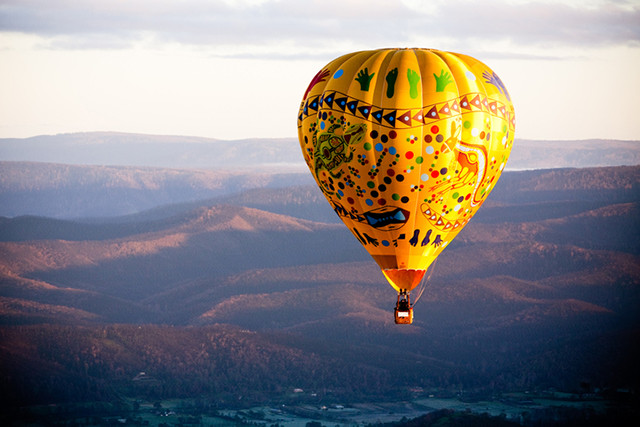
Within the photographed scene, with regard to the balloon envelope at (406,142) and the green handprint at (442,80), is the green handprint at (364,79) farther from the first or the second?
the green handprint at (442,80)

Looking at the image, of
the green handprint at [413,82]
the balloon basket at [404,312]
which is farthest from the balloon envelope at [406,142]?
the balloon basket at [404,312]

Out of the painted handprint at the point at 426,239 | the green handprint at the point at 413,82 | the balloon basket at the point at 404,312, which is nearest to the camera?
the green handprint at the point at 413,82

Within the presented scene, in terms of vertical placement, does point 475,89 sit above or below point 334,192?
above

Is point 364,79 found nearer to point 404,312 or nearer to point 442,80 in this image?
point 442,80

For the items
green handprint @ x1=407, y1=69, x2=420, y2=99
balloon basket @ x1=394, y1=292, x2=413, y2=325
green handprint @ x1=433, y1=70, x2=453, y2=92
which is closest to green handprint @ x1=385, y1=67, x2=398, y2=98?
green handprint @ x1=407, y1=69, x2=420, y2=99

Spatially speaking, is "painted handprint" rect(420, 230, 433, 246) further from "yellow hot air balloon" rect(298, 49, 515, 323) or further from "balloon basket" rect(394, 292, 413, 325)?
"balloon basket" rect(394, 292, 413, 325)

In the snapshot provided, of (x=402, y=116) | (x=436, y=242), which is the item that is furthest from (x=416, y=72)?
(x=436, y=242)

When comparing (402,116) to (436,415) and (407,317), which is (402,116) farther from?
(436,415)
